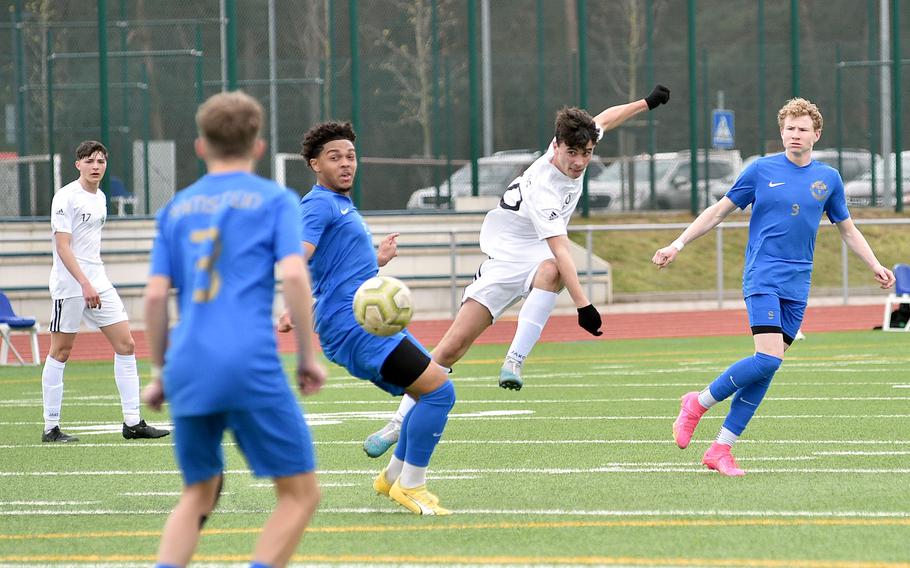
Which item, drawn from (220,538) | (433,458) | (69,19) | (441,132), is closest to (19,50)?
(69,19)

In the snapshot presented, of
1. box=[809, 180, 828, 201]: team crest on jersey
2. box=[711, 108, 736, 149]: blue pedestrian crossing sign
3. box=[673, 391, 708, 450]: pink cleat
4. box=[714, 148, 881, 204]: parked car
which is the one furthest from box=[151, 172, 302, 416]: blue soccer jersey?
box=[714, 148, 881, 204]: parked car

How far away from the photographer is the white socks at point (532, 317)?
942 cm

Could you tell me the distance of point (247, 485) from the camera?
8.05 meters

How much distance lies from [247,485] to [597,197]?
23010mm

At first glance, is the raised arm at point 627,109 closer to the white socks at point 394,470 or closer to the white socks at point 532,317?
the white socks at point 532,317

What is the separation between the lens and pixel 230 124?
4.66m

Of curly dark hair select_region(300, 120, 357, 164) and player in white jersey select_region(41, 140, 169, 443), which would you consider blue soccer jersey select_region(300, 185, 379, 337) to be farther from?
player in white jersey select_region(41, 140, 169, 443)

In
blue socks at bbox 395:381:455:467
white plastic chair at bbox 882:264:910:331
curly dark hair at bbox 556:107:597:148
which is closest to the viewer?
blue socks at bbox 395:381:455:467

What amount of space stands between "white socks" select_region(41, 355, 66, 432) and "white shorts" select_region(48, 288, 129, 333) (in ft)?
0.85

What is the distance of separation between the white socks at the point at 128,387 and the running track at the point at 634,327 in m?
8.22

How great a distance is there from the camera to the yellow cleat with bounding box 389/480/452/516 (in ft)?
23.1

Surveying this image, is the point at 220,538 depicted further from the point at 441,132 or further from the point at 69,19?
the point at 69,19

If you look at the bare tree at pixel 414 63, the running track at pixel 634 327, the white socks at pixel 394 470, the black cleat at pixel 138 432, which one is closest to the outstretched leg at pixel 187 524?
the white socks at pixel 394 470

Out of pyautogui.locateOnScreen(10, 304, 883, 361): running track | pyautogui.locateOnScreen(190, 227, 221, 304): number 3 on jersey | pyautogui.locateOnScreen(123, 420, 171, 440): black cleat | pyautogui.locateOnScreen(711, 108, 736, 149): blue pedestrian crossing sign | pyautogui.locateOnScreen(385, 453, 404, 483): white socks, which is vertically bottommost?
pyautogui.locateOnScreen(10, 304, 883, 361): running track
